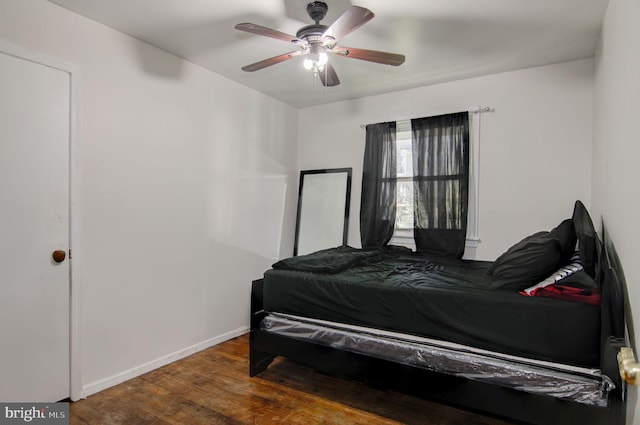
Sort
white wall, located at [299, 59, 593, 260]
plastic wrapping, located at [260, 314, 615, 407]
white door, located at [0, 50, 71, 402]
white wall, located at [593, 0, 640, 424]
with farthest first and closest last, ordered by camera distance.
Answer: white wall, located at [299, 59, 593, 260], white door, located at [0, 50, 71, 402], plastic wrapping, located at [260, 314, 615, 407], white wall, located at [593, 0, 640, 424]

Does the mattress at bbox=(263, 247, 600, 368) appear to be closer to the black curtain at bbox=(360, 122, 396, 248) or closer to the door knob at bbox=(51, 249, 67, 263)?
the black curtain at bbox=(360, 122, 396, 248)

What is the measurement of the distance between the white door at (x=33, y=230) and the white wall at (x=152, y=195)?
109 mm

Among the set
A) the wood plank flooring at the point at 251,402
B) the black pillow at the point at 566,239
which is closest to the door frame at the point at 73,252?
the wood plank flooring at the point at 251,402

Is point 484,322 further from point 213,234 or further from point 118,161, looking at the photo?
point 118,161

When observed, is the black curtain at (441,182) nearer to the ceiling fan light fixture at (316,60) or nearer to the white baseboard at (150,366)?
the ceiling fan light fixture at (316,60)

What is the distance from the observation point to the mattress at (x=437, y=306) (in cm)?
177

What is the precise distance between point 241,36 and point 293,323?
221 centimetres

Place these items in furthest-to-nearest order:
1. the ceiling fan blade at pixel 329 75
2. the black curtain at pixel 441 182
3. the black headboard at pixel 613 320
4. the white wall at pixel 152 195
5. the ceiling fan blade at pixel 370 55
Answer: the black curtain at pixel 441 182
the ceiling fan blade at pixel 329 75
the white wall at pixel 152 195
the ceiling fan blade at pixel 370 55
the black headboard at pixel 613 320

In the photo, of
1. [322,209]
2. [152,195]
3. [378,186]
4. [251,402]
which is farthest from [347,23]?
[322,209]

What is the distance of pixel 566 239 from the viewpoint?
232 centimetres

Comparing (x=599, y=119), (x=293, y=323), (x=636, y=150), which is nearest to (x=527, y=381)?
(x=636, y=150)

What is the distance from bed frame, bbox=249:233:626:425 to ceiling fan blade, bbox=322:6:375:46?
1.70 meters

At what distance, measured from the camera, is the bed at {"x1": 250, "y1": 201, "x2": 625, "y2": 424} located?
170 cm

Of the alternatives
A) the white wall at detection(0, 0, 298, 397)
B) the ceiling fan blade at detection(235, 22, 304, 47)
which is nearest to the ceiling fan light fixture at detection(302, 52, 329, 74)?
the ceiling fan blade at detection(235, 22, 304, 47)
